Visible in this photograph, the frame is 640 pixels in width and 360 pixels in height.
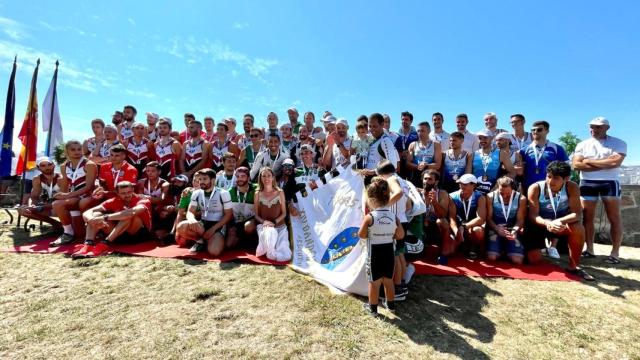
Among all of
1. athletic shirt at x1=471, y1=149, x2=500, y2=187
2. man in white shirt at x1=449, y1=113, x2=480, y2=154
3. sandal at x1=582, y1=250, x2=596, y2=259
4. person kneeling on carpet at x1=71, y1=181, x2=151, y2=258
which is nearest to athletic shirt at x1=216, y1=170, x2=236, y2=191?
person kneeling on carpet at x1=71, y1=181, x2=151, y2=258

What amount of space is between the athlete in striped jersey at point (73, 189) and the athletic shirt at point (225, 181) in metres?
2.72

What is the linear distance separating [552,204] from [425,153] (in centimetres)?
231

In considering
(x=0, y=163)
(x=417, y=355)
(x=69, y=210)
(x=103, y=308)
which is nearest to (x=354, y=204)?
(x=417, y=355)

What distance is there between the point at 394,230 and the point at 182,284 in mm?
2978

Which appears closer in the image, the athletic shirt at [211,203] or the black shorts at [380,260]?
the black shorts at [380,260]

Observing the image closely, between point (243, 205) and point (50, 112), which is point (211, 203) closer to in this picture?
point (243, 205)

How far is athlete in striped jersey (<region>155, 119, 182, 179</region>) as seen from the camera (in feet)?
24.4

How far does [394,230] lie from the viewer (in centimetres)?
346

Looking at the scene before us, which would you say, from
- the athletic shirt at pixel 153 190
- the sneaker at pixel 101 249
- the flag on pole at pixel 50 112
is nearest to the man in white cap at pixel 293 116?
the athletic shirt at pixel 153 190

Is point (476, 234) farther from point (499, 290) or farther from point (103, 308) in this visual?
point (103, 308)

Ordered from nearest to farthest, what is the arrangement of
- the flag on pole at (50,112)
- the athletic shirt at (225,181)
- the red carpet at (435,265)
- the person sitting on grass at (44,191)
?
the red carpet at (435,265) → the athletic shirt at (225,181) → the person sitting on grass at (44,191) → the flag on pole at (50,112)

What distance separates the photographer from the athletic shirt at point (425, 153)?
645 centimetres

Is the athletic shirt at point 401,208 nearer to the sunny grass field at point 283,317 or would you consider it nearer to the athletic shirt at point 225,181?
the sunny grass field at point 283,317

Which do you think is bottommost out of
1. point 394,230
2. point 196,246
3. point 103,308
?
point 103,308
